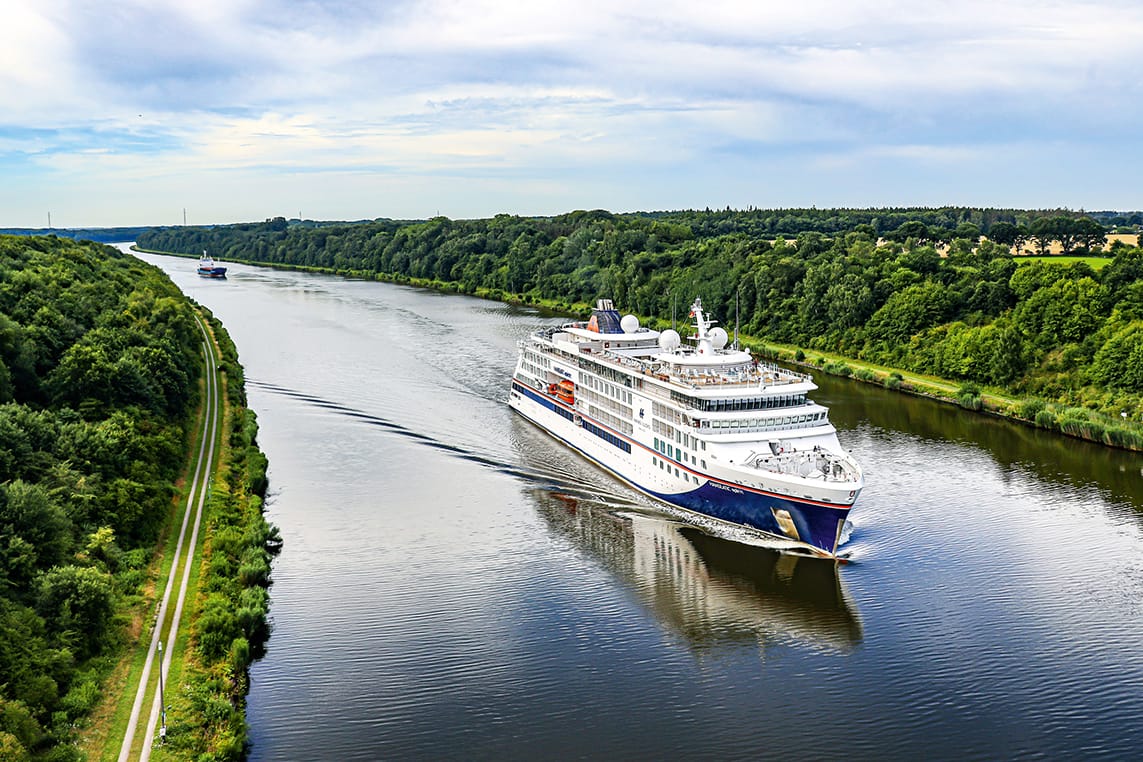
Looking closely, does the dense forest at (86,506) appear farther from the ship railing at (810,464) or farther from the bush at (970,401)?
the bush at (970,401)

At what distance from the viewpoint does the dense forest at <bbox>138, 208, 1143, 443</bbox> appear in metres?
56.8

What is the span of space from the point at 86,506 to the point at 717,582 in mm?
20227

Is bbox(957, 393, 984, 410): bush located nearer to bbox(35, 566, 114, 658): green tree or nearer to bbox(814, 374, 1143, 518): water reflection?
bbox(814, 374, 1143, 518): water reflection

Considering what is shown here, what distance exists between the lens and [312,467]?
4247 cm

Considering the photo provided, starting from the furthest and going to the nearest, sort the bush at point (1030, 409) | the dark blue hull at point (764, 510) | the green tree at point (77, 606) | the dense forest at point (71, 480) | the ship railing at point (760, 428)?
1. the bush at point (1030, 409)
2. the ship railing at point (760, 428)
3. the dark blue hull at point (764, 510)
4. the green tree at point (77, 606)
5. the dense forest at point (71, 480)

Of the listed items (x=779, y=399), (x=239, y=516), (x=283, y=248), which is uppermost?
(x=283, y=248)

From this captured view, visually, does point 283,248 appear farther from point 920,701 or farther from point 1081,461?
point 920,701

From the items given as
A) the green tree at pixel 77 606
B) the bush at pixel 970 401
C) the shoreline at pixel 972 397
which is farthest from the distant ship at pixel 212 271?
the green tree at pixel 77 606

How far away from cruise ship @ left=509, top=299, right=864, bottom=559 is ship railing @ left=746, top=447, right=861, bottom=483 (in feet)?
0.14

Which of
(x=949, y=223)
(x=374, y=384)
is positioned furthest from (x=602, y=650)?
(x=949, y=223)

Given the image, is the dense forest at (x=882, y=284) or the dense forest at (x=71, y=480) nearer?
the dense forest at (x=71, y=480)

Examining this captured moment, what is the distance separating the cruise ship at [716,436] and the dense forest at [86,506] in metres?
15.2

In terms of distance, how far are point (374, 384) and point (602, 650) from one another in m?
38.0

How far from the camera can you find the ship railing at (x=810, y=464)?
31.8 m
